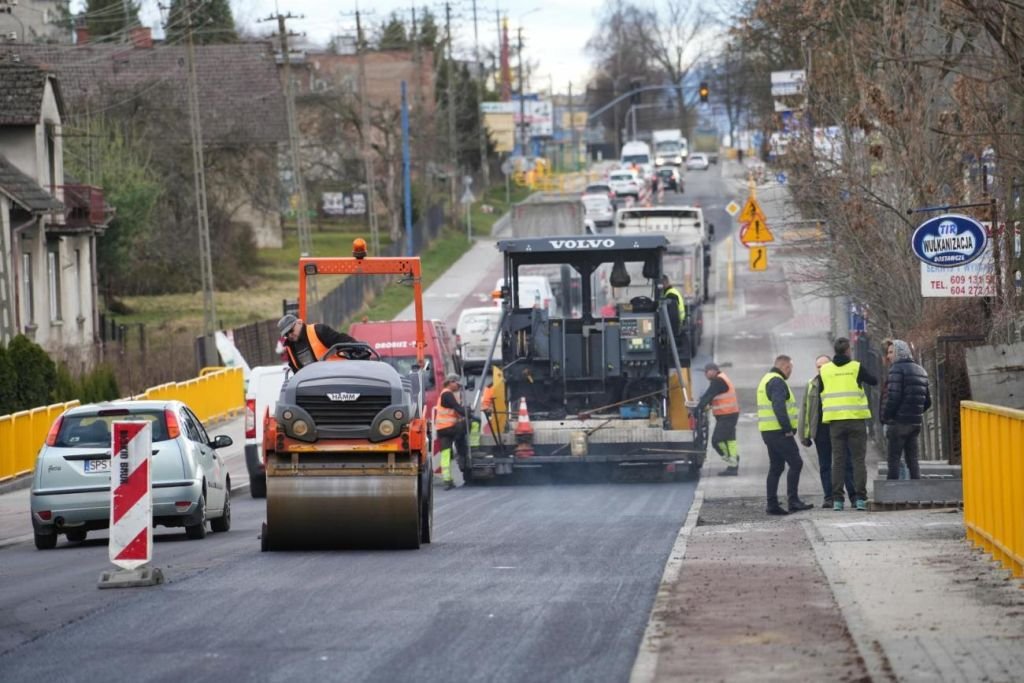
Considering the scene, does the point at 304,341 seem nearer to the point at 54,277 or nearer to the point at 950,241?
the point at 950,241

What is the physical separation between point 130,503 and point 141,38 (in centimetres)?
6942

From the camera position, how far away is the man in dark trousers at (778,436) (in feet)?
62.5

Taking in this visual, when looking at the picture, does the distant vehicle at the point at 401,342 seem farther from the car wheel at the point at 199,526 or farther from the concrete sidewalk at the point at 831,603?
the car wheel at the point at 199,526

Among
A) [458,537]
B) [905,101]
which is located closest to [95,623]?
[458,537]

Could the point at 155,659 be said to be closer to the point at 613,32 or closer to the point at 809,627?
the point at 809,627

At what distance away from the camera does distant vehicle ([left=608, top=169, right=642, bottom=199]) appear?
89.9 m

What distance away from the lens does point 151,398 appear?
33688 mm

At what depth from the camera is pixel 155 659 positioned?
9.67m

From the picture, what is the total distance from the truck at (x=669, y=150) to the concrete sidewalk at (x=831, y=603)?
90.5 metres

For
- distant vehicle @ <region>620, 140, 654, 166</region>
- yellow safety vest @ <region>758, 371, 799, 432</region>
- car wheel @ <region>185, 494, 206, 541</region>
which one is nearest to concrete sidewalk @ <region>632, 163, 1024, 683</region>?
yellow safety vest @ <region>758, 371, 799, 432</region>

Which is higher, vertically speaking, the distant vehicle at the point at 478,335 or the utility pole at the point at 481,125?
the utility pole at the point at 481,125

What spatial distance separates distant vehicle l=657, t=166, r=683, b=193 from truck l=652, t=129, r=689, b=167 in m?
9.18

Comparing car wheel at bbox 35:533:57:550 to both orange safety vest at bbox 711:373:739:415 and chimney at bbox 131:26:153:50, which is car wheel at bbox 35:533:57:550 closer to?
orange safety vest at bbox 711:373:739:415

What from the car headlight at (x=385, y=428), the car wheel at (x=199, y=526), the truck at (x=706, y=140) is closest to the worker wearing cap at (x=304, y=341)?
the car headlight at (x=385, y=428)
